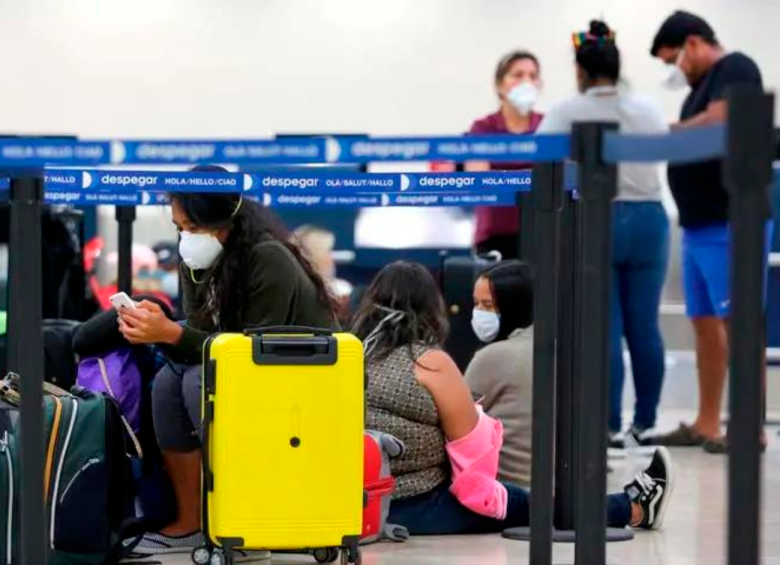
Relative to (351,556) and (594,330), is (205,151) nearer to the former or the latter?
(594,330)

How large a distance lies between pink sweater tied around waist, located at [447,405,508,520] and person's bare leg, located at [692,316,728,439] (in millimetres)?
2085

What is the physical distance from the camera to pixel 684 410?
8.38m

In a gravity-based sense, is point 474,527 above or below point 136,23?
below

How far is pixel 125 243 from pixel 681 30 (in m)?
2.16

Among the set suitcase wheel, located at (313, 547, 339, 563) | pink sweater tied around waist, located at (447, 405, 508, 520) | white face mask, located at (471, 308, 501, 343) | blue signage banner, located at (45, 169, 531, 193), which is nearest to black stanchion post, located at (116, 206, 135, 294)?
blue signage banner, located at (45, 169, 531, 193)

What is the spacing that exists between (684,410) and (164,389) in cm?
461

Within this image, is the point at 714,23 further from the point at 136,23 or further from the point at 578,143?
the point at 578,143

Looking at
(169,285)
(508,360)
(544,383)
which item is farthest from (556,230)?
(169,285)

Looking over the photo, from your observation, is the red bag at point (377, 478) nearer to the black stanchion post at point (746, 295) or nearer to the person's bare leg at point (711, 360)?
the black stanchion post at point (746, 295)

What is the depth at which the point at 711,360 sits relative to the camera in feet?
21.3

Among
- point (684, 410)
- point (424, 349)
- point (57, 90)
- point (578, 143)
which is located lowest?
point (684, 410)

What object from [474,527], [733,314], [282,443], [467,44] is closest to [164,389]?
[282,443]

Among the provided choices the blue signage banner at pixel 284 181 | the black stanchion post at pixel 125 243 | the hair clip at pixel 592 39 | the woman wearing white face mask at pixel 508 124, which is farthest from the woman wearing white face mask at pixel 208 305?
the woman wearing white face mask at pixel 508 124

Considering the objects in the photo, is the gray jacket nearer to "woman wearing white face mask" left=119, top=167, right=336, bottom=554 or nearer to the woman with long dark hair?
the woman with long dark hair
